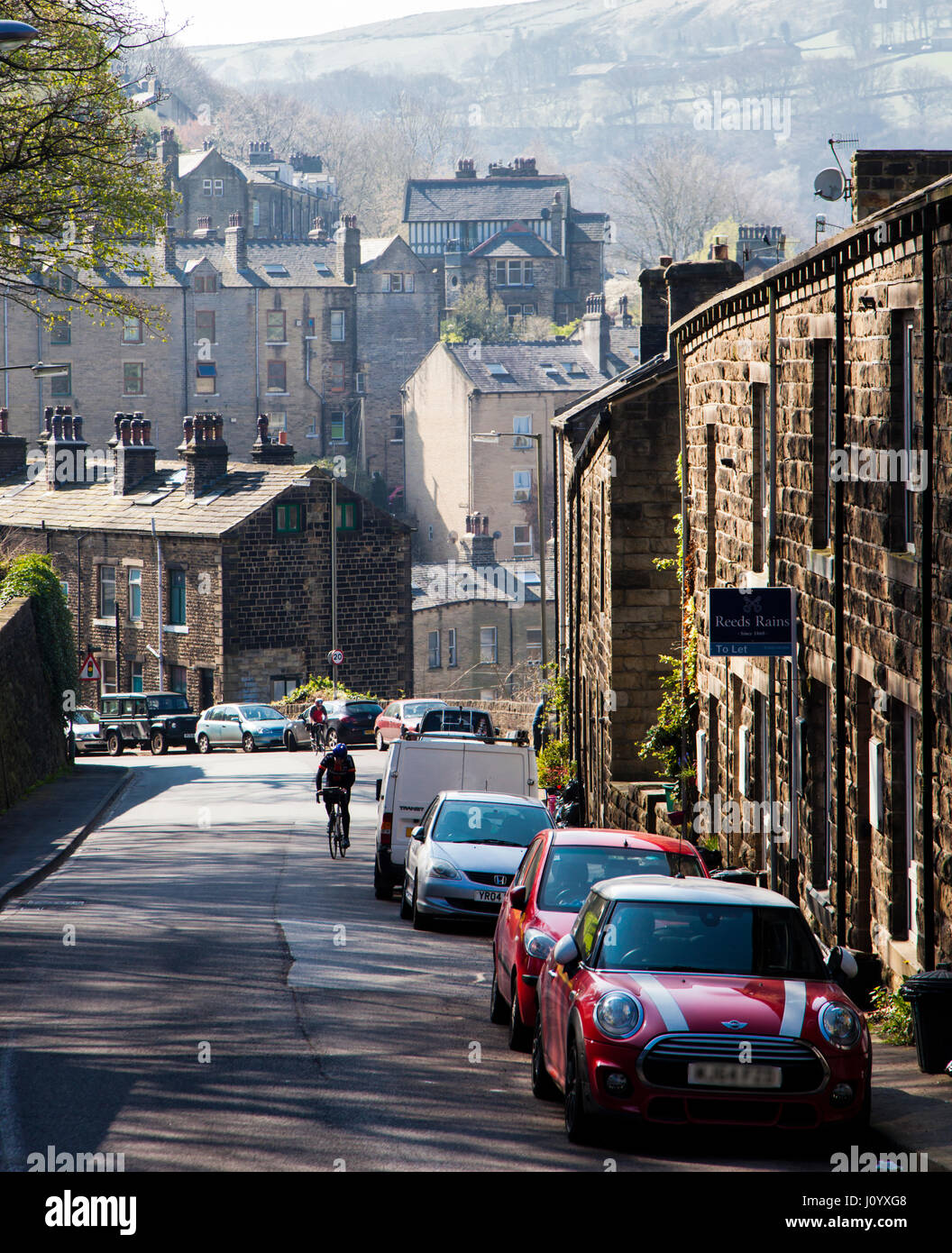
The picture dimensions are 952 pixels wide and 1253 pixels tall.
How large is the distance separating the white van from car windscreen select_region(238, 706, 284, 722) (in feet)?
96.7

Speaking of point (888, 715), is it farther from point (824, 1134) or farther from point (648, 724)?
point (648, 724)

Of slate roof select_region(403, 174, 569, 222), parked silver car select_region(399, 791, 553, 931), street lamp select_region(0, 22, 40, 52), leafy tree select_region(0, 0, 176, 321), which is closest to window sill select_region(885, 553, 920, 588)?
parked silver car select_region(399, 791, 553, 931)

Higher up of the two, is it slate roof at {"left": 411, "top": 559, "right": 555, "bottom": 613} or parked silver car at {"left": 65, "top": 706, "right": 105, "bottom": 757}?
slate roof at {"left": 411, "top": 559, "right": 555, "bottom": 613}

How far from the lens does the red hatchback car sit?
37.3 ft

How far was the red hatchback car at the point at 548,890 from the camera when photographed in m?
11.4

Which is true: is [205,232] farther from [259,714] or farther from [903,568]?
[903,568]

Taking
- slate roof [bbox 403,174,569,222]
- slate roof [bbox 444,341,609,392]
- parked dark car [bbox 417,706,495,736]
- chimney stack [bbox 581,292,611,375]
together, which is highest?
slate roof [bbox 403,174,569,222]

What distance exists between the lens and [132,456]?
62.2m

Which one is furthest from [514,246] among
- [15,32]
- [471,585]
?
[15,32]

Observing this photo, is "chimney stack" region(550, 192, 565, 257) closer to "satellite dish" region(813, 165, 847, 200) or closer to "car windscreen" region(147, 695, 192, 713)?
"car windscreen" region(147, 695, 192, 713)

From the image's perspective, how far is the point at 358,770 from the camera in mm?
40875

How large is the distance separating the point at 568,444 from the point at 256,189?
3345 inches

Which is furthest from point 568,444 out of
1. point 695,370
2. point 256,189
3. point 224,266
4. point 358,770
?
point 256,189

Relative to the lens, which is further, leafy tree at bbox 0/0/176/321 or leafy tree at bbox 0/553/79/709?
leafy tree at bbox 0/553/79/709
